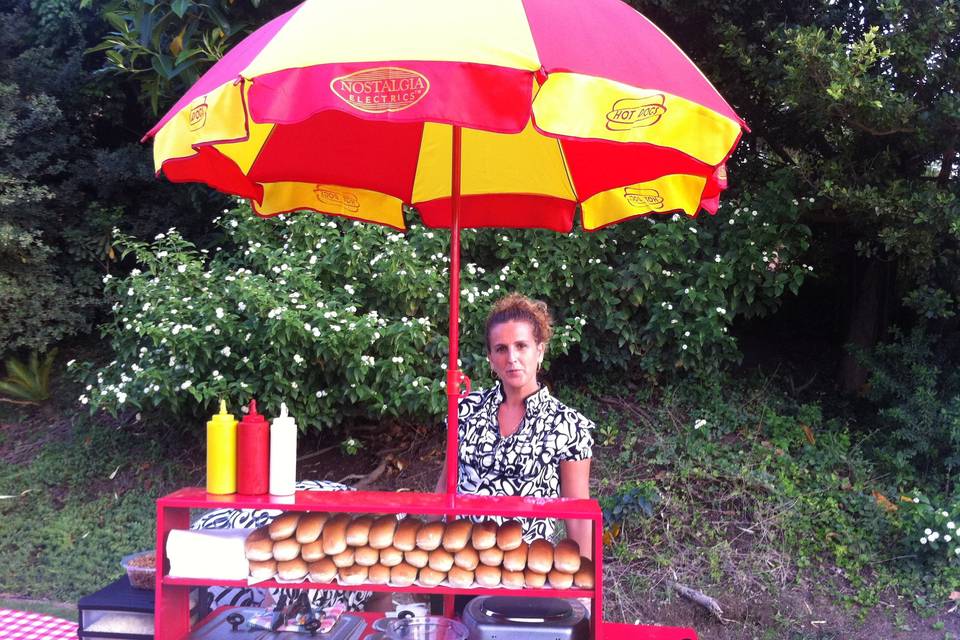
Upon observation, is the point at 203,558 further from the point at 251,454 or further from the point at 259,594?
the point at 259,594

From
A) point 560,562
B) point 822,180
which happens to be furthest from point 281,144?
point 822,180

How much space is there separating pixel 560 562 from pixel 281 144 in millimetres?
1869

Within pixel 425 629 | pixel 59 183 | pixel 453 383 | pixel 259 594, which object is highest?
pixel 59 183

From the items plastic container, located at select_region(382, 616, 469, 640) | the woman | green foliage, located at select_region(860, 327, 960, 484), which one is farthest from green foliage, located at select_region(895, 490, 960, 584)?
plastic container, located at select_region(382, 616, 469, 640)

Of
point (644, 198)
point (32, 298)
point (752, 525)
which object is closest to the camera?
point (644, 198)

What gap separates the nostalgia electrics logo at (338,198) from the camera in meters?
3.42

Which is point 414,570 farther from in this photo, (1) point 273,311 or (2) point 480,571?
(1) point 273,311

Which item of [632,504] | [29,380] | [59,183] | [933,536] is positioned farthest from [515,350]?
[59,183]

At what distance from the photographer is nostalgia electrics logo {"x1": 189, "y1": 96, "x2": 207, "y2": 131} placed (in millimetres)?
1992

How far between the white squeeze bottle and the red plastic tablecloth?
1265 mm

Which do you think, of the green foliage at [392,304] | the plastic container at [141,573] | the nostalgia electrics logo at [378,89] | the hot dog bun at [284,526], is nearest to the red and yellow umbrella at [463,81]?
the nostalgia electrics logo at [378,89]

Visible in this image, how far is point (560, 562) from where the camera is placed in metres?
2.23

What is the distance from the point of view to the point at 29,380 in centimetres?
759

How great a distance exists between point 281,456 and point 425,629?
65 centimetres
